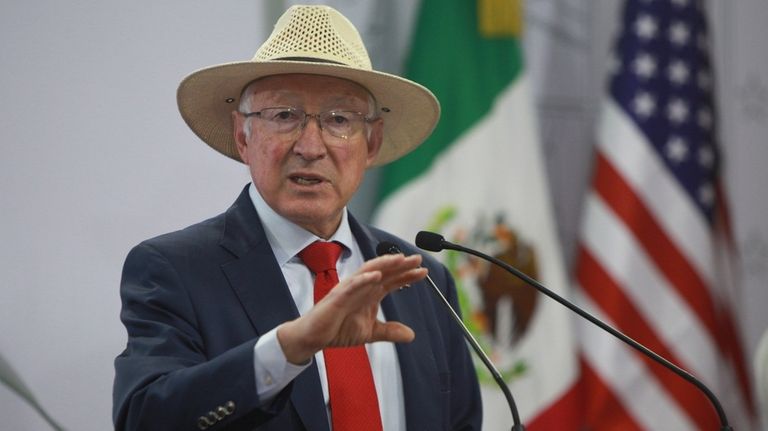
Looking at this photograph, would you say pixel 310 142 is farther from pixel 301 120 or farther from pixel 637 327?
pixel 637 327

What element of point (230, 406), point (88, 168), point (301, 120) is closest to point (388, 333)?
point (230, 406)

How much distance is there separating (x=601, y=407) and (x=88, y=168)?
6.60ft

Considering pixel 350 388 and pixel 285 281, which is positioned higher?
pixel 285 281

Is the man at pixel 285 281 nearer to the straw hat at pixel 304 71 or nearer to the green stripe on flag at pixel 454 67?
the straw hat at pixel 304 71

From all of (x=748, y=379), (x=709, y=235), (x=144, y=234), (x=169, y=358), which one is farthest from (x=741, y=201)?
(x=169, y=358)

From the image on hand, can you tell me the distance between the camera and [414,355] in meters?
2.13

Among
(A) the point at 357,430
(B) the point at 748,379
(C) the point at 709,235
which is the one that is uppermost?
(A) the point at 357,430

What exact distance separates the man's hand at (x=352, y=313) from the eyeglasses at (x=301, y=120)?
561mm

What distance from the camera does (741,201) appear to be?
421 cm

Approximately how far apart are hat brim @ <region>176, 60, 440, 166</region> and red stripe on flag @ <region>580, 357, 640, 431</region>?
1.59 metres

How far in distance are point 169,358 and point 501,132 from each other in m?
2.11

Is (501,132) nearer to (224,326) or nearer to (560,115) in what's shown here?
(560,115)

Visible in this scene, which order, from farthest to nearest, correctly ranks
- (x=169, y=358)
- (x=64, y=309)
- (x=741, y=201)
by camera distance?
(x=741, y=201) < (x=64, y=309) < (x=169, y=358)

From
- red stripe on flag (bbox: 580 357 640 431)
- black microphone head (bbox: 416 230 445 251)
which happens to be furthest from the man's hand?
red stripe on flag (bbox: 580 357 640 431)
